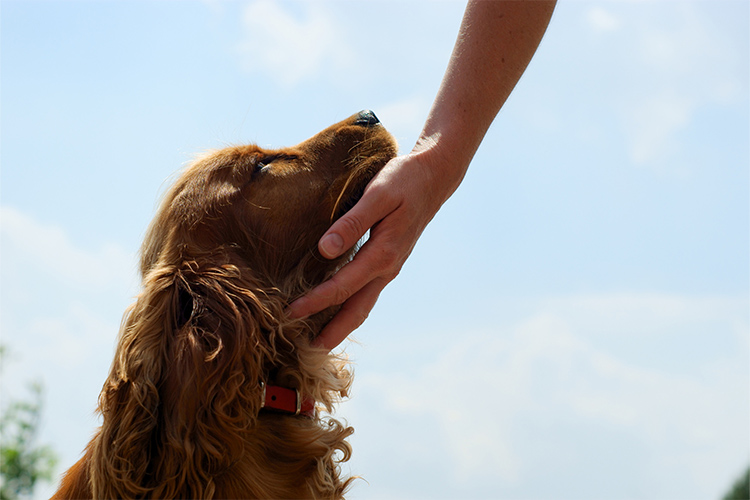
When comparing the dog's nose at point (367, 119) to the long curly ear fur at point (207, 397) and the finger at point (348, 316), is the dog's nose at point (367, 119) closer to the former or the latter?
the finger at point (348, 316)

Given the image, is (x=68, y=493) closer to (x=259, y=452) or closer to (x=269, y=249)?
(x=259, y=452)

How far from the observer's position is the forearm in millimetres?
3090

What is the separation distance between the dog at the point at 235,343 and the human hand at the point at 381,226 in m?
0.24

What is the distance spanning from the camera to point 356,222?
296 centimetres

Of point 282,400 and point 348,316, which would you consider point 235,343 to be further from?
point 348,316

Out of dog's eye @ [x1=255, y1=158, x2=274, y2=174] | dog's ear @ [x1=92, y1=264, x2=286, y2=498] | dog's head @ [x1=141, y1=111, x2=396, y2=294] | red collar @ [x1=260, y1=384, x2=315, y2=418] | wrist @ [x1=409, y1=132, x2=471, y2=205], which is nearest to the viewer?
dog's ear @ [x1=92, y1=264, x2=286, y2=498]

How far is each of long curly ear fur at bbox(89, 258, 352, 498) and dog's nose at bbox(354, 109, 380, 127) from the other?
3.46 ft

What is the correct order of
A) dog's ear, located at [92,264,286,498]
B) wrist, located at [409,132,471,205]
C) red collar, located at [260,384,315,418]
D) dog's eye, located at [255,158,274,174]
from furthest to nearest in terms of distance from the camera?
1. dog's eye, located at [255,158,274,174]
2. wrist, located at [409,132,471,205]
3. red collar, located at [260,384,315,418]
4. dog's ear, located at [92,264,286,498]

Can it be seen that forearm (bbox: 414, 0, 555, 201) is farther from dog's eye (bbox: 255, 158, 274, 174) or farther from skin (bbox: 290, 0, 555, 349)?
dog's eye (bbox: 255, 158, 274, 174)

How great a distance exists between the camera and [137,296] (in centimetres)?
309

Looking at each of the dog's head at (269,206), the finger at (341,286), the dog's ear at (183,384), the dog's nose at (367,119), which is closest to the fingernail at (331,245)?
the finger at (341,286)

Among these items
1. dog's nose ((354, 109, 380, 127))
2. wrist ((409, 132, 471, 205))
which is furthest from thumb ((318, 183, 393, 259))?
dog's nose ((354, 109, 380, 127))

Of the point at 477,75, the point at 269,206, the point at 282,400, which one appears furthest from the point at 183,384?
the point at 477,75

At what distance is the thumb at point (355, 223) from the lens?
2.95 meters
